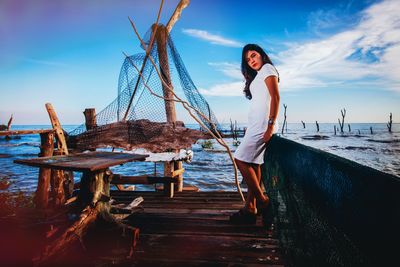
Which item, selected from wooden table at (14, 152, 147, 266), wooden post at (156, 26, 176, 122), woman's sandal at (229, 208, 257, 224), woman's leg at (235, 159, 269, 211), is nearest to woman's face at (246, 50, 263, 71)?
woman's leg at (235, 159, 269, 211)

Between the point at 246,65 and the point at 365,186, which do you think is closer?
the point at 365,186

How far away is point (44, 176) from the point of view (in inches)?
214

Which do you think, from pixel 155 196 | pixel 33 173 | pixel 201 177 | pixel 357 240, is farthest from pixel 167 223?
pixel 33 173

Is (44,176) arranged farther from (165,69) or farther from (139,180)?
(165,69)

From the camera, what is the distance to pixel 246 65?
10.1 feet

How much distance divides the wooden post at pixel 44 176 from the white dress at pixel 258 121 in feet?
15.4

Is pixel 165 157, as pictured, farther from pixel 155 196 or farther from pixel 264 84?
pixel 264 84

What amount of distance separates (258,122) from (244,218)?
4.38ft

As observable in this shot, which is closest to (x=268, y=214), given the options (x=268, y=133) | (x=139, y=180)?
(x=268, y=133)

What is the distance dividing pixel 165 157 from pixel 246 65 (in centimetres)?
294

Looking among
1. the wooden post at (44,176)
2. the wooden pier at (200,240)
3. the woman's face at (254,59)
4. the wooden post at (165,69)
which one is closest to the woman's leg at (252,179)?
the wooden pier at (200,240)

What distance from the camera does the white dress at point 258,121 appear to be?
274 cm

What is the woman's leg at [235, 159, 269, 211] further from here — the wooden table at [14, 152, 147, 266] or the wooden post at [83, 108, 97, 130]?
the wooden post at [83, 108, 97, 130]

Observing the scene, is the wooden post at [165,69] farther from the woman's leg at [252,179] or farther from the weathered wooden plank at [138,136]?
the woman's leg at [252,179]
